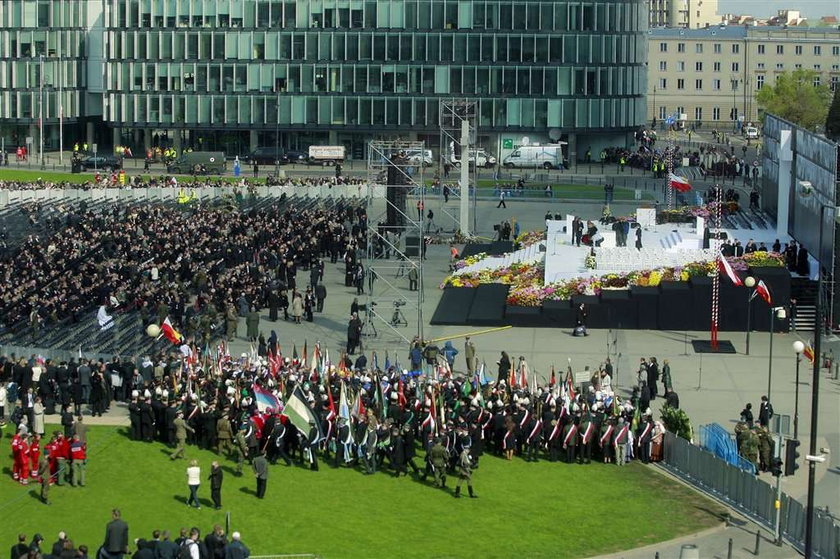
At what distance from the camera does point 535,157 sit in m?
115

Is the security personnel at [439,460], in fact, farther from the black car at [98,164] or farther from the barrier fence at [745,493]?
the black car at [98,164]

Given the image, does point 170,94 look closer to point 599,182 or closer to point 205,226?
point 599,182

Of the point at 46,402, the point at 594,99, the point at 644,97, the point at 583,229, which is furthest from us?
the point at 644,97

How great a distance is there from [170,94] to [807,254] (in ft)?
236

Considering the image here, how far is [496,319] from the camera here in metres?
57.4

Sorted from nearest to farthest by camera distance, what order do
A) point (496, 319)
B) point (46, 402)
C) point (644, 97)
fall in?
1. point (46, 402)
2. point (496, 319)
3. point (644, 97)

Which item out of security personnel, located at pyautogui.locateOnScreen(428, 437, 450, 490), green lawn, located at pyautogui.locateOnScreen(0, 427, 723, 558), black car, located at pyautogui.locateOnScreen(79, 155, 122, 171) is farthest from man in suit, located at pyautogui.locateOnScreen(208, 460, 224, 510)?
black car, located at pyautogui.locateOnScreen(79, 155, 122, 171)

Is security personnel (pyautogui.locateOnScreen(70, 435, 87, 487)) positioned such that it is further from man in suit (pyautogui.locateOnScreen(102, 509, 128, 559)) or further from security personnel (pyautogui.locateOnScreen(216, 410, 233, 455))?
man in suit (pyautogui.locateOnScreen(102, 509, 128, 559))

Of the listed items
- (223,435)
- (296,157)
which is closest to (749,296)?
(223,435)

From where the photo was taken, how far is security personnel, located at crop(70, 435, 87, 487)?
121ft

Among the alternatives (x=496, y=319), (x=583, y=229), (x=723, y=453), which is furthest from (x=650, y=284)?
(x=723, y=453)

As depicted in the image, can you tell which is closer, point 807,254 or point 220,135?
point 807,254

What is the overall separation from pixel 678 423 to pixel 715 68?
130 metres

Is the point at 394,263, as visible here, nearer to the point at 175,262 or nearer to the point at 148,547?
the point at 175,262
